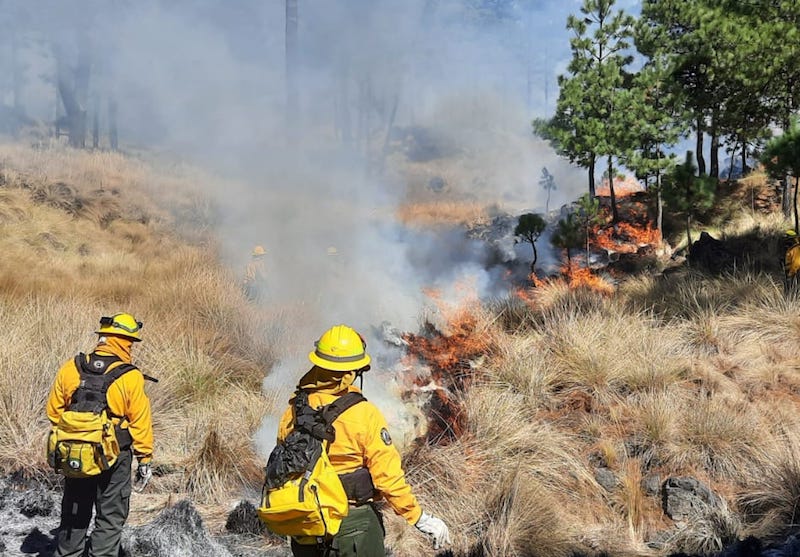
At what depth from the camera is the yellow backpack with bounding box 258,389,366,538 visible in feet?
7.72

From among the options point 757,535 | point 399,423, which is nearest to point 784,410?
point 757,535

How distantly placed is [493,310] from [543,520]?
5.10 meters

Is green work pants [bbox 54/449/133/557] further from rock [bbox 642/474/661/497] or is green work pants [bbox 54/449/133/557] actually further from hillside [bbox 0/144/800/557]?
rock [bbox 642/474/661/497]

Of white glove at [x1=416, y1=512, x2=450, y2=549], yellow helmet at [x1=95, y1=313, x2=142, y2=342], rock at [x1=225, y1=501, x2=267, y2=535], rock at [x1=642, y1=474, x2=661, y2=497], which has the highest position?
yellow helmet at [x1=95, y1=313, x2=142, y2=342]

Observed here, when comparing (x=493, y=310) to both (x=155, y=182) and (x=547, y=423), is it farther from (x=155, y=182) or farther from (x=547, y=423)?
(x=155, y=182)

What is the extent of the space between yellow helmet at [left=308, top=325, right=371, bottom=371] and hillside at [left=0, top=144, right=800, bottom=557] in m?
2.05

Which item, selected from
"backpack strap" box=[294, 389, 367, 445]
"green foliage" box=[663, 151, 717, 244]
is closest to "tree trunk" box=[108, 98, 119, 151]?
"green foliage" box=[663, 151, 717, 244]

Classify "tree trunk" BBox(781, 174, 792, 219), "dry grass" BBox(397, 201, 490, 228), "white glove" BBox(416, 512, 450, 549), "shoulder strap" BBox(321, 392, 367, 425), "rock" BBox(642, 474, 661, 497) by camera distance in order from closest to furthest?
"shoulder strap" BBox(321, 392, 367, 425), "white glove" BBox(416, 512, 450, 549), "rock" BBox(642, 474, 661, 497), "tree trunk" BBox(781, 174, 792, 219), "dry grass" BBox(397, 201, 490, 228)

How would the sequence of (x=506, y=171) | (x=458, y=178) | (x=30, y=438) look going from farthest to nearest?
1. (x=506, y=171)
2. (x=458, y=178)
3. (x=30, y=438)

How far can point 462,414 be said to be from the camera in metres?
5.50

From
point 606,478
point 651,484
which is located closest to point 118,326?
point 606,478

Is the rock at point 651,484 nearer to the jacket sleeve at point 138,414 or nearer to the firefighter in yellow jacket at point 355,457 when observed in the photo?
the firefighter in yellow jacket at point 355,457

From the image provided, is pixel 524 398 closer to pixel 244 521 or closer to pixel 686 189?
pixel 244 521

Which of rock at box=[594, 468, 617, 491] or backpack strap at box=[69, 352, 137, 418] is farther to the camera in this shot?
rock at box=[594, 468, 617, 491]
